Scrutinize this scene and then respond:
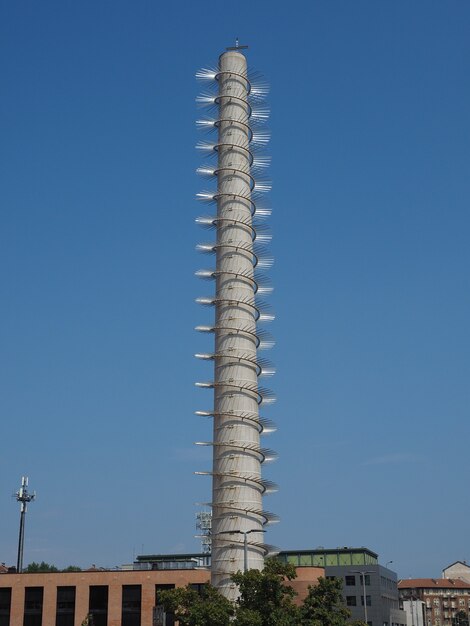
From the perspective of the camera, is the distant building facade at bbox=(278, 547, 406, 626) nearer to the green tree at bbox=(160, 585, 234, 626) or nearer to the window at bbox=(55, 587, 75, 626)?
Answer: the window at bbox=(55, 587, 75, 626)

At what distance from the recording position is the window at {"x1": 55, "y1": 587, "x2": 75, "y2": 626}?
82.0 metres

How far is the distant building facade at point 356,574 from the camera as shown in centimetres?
11794

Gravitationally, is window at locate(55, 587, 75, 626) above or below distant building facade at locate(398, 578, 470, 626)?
below

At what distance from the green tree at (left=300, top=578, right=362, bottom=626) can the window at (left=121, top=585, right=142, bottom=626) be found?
92.6 feet

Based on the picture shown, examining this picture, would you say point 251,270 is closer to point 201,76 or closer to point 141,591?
point 201,76

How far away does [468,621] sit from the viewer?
184 m

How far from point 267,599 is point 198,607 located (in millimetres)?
4722

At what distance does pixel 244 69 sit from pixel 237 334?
26.0 metres

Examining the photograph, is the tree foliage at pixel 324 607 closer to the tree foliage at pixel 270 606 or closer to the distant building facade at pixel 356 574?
Result: the tree foliage at pixel 270 606

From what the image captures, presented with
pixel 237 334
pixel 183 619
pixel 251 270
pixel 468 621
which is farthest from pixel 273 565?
pixel 468 621

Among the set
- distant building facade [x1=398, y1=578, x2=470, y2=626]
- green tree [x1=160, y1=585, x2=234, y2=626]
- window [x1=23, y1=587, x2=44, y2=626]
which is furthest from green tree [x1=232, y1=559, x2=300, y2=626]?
distant building facade [x1=398, y1=578, x2=470, y2=626]

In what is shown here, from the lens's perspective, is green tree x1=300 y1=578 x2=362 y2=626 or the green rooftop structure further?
the green rooftop structure

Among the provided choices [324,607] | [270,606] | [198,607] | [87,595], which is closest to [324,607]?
[324,607]

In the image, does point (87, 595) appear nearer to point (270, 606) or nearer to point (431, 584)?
point (270, 606)
